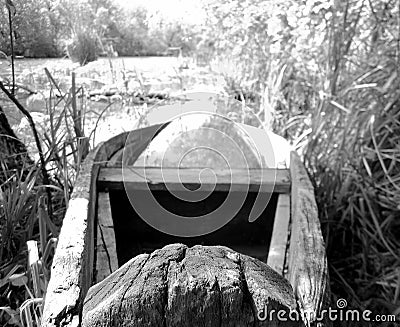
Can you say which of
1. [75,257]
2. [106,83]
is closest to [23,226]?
[75,257]

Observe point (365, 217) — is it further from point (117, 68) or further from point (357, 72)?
point (117, 68)

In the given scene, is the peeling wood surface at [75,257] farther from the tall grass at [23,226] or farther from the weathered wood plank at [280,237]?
the weathered wood plank at [280,237]

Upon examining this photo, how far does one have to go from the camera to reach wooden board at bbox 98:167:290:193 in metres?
1.89

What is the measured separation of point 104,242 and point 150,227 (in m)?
0.30

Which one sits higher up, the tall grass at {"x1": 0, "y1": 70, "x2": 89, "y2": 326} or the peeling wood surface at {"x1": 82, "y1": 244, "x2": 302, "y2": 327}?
the peeling wood surface at {"x1": 82, "y1": 244, "x2": 302, "y2": 327}

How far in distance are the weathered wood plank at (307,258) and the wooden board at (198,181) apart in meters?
0.16

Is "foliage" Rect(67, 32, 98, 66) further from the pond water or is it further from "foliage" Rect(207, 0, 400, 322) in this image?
"foliage" Rect(207, 0, 400, 322)

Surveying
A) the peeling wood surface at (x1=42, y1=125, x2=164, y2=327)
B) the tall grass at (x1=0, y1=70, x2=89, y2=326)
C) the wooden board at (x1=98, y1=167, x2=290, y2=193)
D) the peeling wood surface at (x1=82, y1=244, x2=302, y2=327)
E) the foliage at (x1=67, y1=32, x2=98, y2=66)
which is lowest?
the tall grass at (x1=0, y1=70, x2=89, y2=326)

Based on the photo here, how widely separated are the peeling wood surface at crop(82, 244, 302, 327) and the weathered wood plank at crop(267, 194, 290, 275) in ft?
2.56

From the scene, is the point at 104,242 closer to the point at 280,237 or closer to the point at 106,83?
the point at 280,237

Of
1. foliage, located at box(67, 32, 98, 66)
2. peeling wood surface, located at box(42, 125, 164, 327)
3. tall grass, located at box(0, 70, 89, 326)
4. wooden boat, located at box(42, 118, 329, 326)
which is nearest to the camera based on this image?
peeling wood surface, located at box(42, 125, 164, 327)

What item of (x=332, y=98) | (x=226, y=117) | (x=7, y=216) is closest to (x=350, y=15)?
(x=332, y=98)

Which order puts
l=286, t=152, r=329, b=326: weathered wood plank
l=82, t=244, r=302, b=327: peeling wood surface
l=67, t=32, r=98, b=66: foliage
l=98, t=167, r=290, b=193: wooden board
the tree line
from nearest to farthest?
l=82, t=244, r=302, b=327: peeling wood surface < l=286, t=152, r=329, b=326: weathered wood plank < l=98, t=167, r=290, b=193: wooden board < the tree line < l=67, t=32, r=98, b=66: foliage

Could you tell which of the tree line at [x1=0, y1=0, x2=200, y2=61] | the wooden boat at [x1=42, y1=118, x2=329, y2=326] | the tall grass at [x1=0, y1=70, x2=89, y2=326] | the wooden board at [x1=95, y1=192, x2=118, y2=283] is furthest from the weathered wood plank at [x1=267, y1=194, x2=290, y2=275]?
the tree line at [x1=0, y1=0, x2=200, y2=61]
